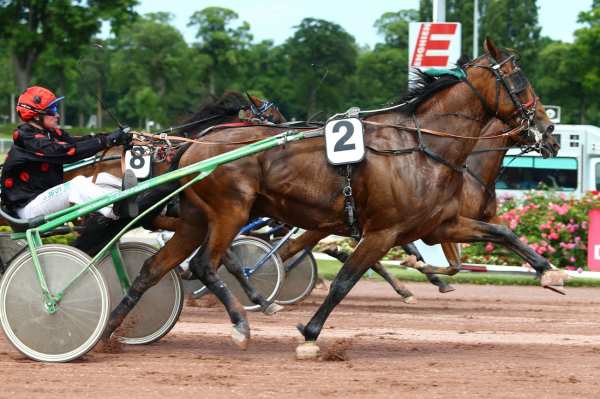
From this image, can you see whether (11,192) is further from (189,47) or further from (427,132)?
(189,47)

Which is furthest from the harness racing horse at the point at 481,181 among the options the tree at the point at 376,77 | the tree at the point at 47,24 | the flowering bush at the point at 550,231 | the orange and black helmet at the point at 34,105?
the tree at the point at 376,77

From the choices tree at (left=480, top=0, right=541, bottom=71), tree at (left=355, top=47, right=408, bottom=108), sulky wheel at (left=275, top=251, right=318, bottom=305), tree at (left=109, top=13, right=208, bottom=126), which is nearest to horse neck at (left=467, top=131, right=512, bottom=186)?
sulky wheel at (left=275, top=251, right=318, bottom=305)

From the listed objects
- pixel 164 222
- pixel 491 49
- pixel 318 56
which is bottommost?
pixel 164 222

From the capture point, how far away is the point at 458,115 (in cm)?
751

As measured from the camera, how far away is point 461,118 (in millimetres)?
7508

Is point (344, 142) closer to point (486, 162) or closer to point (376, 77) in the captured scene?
point (486, 162)

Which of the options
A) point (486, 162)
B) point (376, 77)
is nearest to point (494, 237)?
point (486, 162)

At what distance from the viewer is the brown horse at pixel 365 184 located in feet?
23.4

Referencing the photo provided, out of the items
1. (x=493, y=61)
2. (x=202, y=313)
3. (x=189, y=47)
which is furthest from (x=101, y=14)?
(x=189, y=47)

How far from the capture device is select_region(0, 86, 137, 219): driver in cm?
701

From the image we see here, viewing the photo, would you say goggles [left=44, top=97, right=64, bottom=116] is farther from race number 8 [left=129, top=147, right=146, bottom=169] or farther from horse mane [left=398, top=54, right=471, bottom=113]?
horse mane [left=398, top=54, right=471, bottom=113]

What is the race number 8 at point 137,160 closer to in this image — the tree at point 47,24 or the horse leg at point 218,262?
the horse leg at point 218,262

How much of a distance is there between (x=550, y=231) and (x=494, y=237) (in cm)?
646

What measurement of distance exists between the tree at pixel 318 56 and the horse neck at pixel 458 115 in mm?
65260
